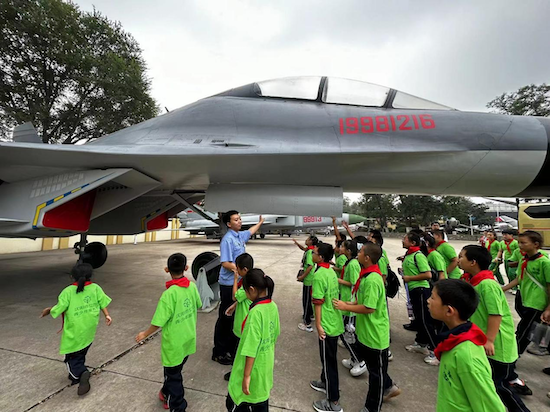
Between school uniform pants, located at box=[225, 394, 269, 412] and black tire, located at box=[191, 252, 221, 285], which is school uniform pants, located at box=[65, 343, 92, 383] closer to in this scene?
school uniform pants, located at box=[225, 394, 269, 412]

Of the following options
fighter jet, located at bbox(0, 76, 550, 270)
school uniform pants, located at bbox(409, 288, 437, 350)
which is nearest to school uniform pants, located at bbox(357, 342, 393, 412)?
school uniform pants, located at bbox(409, 288, 437, 350)

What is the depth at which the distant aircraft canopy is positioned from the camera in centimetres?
345

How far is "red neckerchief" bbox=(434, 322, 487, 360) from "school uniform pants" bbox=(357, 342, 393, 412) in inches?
36.8

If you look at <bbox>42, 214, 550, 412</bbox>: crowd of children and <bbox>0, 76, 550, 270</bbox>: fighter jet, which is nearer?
<bbox>42, 214, 550, 412</bbox>: crowd of children

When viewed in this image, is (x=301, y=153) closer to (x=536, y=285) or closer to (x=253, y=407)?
(x=253, y=407)

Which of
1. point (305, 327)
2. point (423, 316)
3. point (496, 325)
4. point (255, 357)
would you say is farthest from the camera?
point (305, 327)

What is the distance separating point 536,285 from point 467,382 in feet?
8.15

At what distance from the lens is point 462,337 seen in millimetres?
1219

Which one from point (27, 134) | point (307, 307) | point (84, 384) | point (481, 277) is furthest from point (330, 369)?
point (27, 134)

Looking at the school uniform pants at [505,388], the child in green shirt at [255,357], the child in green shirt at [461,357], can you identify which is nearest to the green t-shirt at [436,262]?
the school uniform pants at [505,388]

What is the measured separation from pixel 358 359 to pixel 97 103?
19.0 meters

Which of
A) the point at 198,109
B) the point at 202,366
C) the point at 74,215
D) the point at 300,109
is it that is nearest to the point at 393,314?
the point at 202,366

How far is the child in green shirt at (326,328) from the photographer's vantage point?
212cm

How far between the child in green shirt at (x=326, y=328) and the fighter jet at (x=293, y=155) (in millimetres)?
1077
